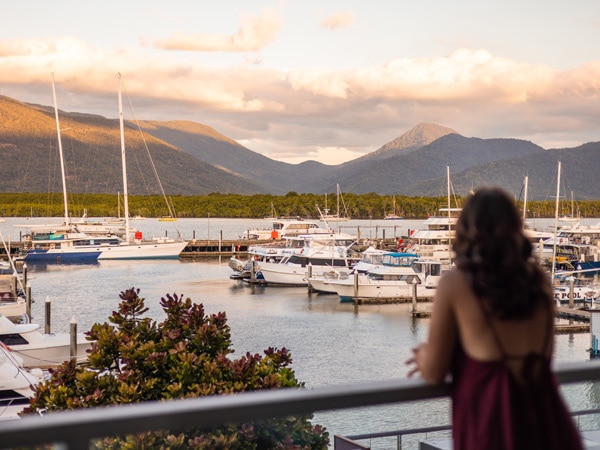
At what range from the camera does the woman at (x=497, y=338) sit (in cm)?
218

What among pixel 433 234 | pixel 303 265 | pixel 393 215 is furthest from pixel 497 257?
pixel 393 215

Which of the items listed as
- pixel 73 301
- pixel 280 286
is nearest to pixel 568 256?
pixel 280 286

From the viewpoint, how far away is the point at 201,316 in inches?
404

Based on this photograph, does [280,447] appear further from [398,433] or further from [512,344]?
[512,344]

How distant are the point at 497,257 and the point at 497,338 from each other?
0.22m

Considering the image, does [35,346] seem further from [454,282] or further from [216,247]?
[216,247]

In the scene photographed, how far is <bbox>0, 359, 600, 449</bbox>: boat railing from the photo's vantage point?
6.39ft

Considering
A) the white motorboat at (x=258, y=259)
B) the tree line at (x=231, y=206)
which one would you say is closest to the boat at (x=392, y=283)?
the white motorboat at (x=258, y=259)

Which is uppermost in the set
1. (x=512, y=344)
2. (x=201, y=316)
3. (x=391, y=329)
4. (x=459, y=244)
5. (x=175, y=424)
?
(x=459, y=244)

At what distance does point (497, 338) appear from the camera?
2.24 m

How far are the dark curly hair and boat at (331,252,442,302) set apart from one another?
41551 mm

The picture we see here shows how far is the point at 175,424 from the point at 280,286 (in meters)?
50.5

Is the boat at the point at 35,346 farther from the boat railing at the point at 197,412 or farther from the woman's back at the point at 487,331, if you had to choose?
A: the woman's back at the point at 487,331

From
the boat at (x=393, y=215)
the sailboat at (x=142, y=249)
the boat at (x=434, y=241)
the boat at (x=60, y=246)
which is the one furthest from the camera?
the boat at (x=393, y=215)
